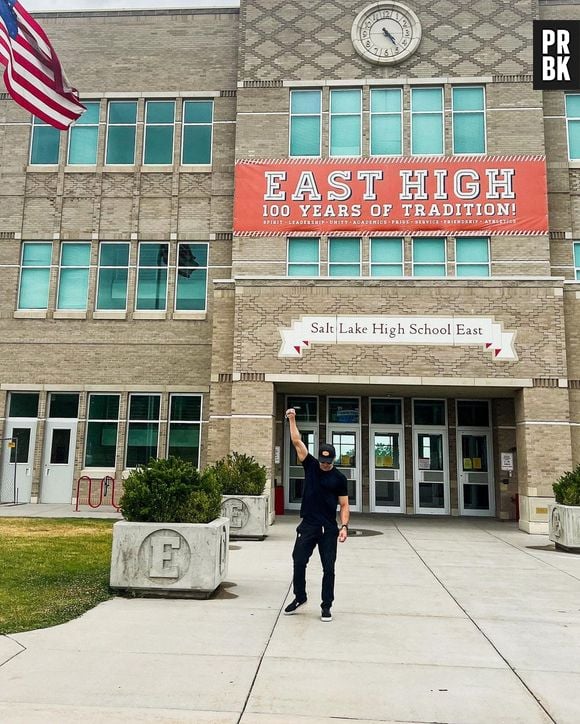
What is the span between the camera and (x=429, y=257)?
20.1 meters

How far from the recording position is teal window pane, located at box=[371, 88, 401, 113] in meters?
20.8

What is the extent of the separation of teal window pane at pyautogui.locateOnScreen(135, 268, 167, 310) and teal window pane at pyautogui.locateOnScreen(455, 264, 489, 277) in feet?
30.1

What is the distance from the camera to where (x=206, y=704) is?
4582mm

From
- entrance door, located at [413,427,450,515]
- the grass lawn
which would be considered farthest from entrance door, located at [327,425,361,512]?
the grass lawn

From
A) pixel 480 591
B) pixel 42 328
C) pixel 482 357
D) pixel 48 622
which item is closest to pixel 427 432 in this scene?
pixel 482 357

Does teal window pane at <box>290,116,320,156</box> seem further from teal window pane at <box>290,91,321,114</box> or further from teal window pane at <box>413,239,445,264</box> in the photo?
teal window pane at <box>413,239,445,264</box>

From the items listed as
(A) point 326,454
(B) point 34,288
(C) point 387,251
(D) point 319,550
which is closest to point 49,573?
(D) point 319,550

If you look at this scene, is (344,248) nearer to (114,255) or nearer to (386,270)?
(386,270)

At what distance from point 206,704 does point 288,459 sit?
50.4 ft

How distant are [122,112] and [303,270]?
333 inches

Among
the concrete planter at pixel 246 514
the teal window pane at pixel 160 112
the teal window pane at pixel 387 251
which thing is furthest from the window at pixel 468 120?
the concrete planter at pixel 246 514

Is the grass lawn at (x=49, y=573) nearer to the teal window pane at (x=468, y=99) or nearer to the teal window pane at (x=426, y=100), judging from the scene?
the teal window pane at (x=426, y=100)

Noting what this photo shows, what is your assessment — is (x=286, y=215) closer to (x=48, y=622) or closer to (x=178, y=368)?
(x=178, y=368)

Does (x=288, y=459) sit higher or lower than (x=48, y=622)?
higher
